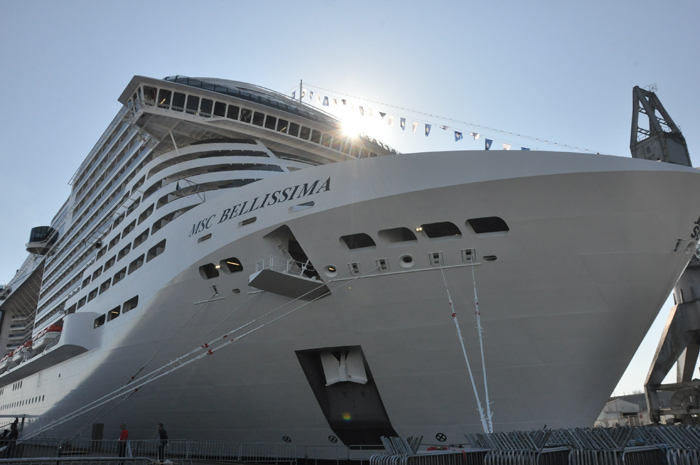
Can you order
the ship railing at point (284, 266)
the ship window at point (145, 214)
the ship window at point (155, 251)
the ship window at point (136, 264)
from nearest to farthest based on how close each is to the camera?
the ship railing at point (284, 266), the ship window at point (155, 251), the ship window at point (136, 264), the ship window at point (145, 214)

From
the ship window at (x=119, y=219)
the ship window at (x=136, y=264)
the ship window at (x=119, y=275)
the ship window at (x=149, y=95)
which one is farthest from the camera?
the ship window at (x=119, y=219)

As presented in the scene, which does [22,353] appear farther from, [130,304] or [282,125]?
[282,125]

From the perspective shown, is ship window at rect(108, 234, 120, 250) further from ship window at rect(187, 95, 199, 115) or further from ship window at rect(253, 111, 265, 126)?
ship window at rect(253, 111, 265, 126)

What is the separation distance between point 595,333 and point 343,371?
4.89 meters

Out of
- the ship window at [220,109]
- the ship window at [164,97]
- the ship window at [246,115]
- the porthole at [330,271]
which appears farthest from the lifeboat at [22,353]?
the porthole at [330,271]

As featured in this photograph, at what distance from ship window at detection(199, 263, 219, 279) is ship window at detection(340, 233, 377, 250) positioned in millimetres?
3468

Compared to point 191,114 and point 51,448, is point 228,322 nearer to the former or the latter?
point 191,114

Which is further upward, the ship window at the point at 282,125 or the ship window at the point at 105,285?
the ship window at the point at 282,125

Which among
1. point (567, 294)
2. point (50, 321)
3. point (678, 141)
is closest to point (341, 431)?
point (567, 294)

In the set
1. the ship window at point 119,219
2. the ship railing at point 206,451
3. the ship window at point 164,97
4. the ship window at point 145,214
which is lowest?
the ship railing at point 206,451

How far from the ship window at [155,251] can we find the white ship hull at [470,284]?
3307mm

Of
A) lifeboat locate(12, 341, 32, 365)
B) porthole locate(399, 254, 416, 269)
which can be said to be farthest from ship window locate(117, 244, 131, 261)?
porthole locate(399, 254, 416, 269)

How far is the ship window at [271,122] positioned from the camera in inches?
717

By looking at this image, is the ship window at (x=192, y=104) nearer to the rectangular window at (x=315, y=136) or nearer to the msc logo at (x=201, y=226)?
the rectangular window at (x=315, y=136)
